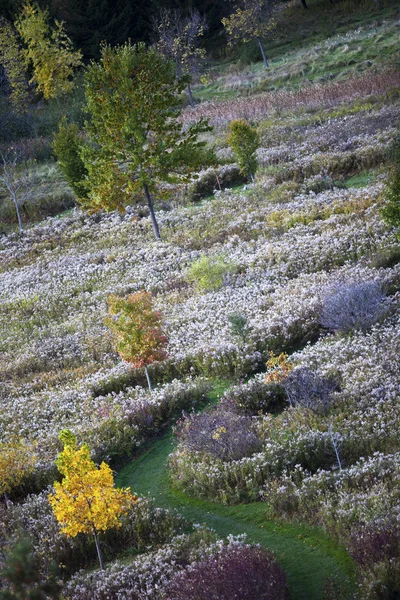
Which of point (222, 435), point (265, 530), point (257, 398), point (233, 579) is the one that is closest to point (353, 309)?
point (257, 398)

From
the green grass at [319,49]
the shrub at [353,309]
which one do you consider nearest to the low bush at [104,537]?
the shrub at [353,309]

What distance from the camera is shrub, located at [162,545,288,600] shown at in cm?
766

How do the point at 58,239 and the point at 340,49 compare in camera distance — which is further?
the point at 340,49

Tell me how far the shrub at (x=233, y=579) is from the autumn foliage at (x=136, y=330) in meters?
7.85

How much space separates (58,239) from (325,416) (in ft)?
77.8

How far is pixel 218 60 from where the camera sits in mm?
65062

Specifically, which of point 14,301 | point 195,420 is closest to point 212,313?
point 195,420

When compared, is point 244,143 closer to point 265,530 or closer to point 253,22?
point 265,530

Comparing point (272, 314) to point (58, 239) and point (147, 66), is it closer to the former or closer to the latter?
point (147, 66)

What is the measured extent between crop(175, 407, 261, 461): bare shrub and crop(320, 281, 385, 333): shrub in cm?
417

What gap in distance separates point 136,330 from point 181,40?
164 feet

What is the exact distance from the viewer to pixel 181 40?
196ft

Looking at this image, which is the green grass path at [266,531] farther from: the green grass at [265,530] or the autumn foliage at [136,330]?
the autumn foliage at [136,330]

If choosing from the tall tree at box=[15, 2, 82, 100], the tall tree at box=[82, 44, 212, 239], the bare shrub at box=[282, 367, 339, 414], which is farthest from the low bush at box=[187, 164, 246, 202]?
the tall tree at box=[15, 2, 82, 100]
